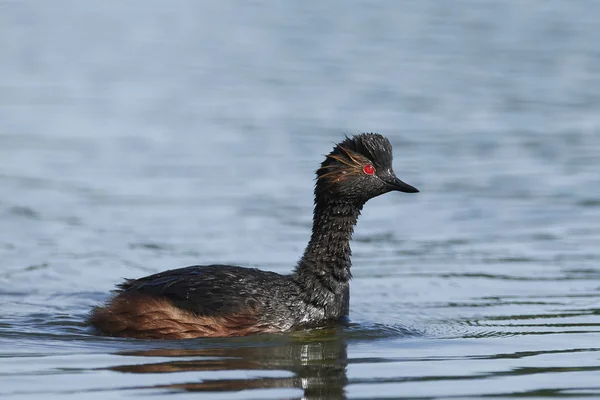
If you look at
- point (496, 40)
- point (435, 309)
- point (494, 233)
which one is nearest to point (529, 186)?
point (494, 233)

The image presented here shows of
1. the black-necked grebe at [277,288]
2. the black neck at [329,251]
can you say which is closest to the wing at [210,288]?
the black-necked grebe at [277,288]

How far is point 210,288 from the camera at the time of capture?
12078 mm

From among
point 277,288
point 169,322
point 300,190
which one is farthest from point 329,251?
point 300,190

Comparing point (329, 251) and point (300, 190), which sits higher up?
point (300, 190)

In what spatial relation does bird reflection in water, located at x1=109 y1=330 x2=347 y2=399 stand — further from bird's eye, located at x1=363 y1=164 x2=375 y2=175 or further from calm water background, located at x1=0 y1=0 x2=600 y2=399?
bird's eye, located at x1=363 y1=164 x2=375 y2=175

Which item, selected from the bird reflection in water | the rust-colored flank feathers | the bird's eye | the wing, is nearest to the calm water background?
the bird reflection in water

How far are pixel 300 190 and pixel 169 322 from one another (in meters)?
5.57

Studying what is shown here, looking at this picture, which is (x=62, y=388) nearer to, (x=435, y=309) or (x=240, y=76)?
(x=435, y=309)

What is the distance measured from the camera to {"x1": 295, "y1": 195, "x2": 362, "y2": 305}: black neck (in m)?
12.6

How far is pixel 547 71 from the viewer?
25531mm

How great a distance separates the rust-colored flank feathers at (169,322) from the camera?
11.9 m

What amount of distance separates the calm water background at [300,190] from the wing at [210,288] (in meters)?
0.39

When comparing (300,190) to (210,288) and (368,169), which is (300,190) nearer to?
(368,169)

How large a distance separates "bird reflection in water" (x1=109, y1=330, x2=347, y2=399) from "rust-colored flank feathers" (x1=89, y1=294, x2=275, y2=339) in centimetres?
24
